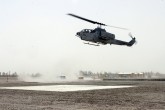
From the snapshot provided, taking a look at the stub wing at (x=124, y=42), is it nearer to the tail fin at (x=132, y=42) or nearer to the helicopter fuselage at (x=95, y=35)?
the tail fin at (x=132, y=42)

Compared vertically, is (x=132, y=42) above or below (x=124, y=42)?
above

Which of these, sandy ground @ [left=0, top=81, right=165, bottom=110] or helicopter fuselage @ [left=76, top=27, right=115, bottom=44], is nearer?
sandy ground @ [left=0, top=81, right=165, bottom=110]

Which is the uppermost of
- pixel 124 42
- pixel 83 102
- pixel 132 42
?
pixel 132 42

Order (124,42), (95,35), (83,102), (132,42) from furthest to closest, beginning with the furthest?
(132,42) < (124,42) < (95,35) < (83,102)

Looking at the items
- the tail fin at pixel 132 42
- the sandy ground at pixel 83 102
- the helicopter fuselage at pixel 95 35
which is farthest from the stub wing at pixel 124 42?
the sandy ground at pixel 83 102

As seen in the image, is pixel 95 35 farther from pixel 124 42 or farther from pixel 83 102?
pixel 83 102

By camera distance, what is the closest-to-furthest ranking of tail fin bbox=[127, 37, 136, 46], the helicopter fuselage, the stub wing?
1. the helicopter fuselage
2. the stub wing
3. tail fin bbox=[127, 37, 136, 46]

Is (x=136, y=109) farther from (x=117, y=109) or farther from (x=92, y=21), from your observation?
(x=92, y=21)

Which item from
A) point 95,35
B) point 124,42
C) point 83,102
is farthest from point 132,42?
point 83,102

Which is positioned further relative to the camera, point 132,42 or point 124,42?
point 132,42

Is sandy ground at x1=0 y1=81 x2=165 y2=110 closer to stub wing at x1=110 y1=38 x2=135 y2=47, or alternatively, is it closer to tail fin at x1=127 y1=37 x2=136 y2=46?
stub wing at x1=110 y1=38 x2=135 y2=47

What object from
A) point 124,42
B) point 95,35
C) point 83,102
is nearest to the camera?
point 83,102

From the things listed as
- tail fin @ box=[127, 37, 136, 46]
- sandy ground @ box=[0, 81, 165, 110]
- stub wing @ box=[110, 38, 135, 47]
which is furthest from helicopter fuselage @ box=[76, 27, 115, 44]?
sandy ground @ box=[0, 81, 165, 110]

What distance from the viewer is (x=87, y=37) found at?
59188mm
